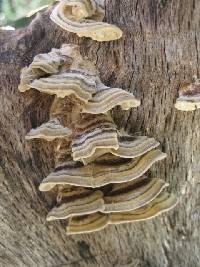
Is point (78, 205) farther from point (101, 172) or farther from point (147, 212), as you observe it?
point (147, 212)

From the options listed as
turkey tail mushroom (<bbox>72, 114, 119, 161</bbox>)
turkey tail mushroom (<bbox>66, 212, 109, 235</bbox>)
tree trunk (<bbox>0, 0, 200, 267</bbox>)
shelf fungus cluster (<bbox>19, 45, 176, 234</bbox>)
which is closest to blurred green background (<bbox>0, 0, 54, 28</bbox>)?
tree trunk (<bbox>0, 0, 200, 267</bbox>)

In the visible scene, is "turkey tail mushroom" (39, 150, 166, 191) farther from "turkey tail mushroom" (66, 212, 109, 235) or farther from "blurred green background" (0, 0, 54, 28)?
"blurred green background" (0, 0, 54, 28)

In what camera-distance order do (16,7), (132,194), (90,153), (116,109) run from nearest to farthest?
1. (90,153)
2. (132,194)
3. (116,109)
4. (16,7)

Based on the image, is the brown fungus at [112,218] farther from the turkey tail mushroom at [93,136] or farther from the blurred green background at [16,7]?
the blurred green background at [16,7]

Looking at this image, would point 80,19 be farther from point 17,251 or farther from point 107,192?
point 17,251

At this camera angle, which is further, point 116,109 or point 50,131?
point 116,109

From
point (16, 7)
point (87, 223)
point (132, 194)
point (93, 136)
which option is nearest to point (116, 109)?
point (93, 136)

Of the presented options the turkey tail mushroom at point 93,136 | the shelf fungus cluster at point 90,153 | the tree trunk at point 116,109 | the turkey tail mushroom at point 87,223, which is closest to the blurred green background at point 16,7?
the tree trunk at point 116,109
